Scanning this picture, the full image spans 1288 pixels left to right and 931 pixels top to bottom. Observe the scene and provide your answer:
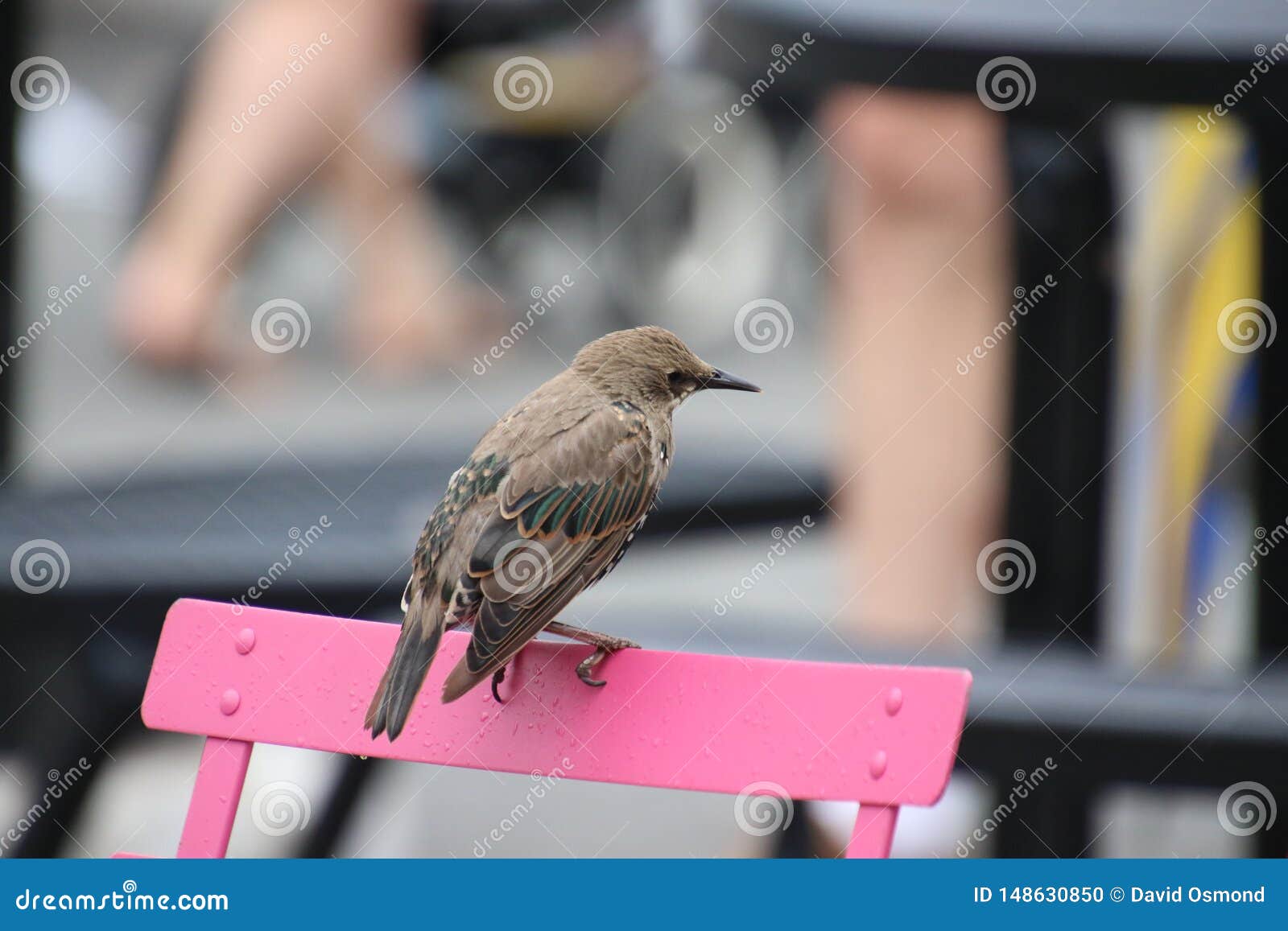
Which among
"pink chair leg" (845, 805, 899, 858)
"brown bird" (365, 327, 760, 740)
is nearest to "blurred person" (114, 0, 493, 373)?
"brown bird" (365, 327, 760, 740)

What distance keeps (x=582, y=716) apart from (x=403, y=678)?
0.21m

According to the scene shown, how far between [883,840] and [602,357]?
1004 millimetres

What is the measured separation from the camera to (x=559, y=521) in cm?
211

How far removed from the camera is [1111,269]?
3.06m

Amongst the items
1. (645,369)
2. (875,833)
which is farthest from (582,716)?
(645,369)

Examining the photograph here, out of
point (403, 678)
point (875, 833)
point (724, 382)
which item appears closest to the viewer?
point (875, 833)

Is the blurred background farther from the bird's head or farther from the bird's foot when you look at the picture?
the bird's foot

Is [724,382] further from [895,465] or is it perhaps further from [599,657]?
[895,465]

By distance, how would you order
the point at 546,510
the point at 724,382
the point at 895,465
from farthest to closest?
the point at 895,465 < the point at 724,382 < the point at 546,510

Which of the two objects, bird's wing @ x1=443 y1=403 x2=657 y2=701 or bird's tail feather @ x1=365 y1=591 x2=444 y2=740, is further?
bird's wing @ x1=443 y1=403 x2=657 y2=701

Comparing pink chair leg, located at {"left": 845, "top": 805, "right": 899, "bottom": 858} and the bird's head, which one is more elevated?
the bird's head

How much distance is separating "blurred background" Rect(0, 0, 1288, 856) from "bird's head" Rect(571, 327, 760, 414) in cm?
47

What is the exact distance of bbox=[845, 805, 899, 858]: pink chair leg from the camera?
1.61 metres

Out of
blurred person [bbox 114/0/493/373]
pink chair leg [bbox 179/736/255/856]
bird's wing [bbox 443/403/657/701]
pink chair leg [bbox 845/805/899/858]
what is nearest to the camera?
pink chair leg [bbox 845/805/899/858]
